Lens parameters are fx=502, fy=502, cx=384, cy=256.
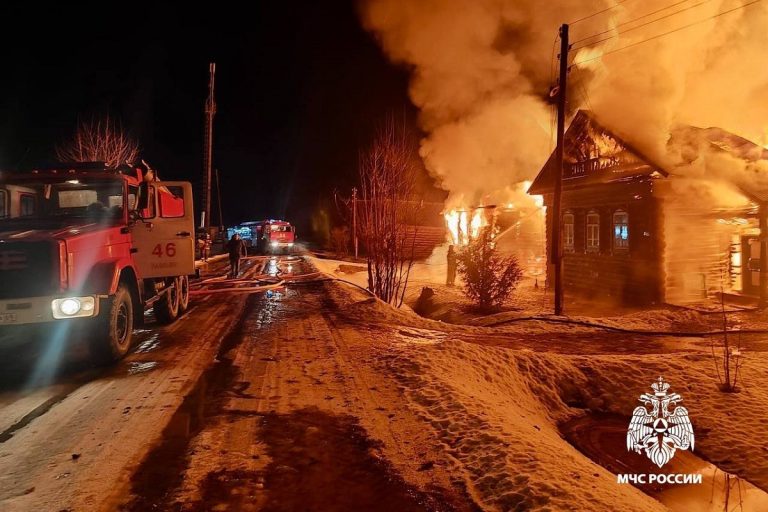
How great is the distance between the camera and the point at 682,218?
1533 centimetres

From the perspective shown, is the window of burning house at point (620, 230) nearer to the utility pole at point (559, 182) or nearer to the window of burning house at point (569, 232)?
the window of burning house at point (569, 232)

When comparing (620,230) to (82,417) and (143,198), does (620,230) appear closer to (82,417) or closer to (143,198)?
Answer: (143,198)

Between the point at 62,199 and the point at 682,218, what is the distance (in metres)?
16.0

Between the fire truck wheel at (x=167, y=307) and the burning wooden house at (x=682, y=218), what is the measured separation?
1099cm

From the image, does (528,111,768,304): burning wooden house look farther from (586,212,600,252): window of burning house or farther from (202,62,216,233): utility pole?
(202,62,216,233): utility pole

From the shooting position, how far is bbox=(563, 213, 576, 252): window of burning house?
19203mm

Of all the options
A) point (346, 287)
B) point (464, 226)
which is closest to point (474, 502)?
point (346, 287)

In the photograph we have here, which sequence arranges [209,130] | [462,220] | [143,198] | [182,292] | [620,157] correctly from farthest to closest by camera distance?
[462,220] → [209,130] → [620,157] → [182,292] → [143,198]

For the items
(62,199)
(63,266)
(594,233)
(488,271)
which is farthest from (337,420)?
(594,233)

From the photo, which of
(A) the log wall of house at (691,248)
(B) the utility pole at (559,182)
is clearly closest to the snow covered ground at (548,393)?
(B) the utility pole at (559,182)

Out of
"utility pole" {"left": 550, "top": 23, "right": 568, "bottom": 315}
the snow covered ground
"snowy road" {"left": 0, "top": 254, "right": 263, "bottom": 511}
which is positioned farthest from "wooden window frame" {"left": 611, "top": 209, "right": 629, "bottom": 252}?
"snowy road" {"left": 0, "top": 254, "right": 263, "bottom": 511}

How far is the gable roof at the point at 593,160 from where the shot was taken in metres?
15.4

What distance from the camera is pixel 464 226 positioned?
92.0 ft

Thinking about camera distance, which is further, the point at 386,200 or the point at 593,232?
the point at 593,232
